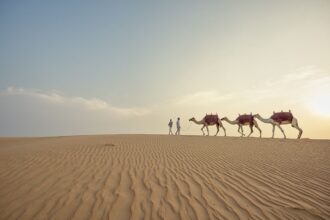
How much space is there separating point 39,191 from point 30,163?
3638 mm

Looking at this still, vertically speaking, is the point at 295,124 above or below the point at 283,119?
below

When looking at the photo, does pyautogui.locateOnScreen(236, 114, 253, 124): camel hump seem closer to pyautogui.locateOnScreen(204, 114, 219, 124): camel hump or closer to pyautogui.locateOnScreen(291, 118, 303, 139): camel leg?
pyautogui.locateOnScreen(204, 114, 219, 124): camel hump

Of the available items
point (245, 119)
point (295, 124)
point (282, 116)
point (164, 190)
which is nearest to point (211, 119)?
point (245, 119)

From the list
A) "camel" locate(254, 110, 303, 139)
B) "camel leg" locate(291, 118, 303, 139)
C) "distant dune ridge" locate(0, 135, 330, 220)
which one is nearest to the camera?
"distant dune ridge" locate(0, 135, 330, 220)

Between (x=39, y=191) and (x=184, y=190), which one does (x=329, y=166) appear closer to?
(x=184, y=190)

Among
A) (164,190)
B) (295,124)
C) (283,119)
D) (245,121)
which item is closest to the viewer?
(164,190)

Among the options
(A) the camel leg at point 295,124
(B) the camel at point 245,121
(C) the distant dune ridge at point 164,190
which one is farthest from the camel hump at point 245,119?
(C) the distant dune ridge at point 164,190

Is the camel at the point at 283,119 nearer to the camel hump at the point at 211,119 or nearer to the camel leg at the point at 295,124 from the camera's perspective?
the camel leg at the point at 295,124

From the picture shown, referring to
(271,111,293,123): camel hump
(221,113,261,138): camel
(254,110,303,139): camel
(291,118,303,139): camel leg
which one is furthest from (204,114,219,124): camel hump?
(291,118,303,139): camel leg

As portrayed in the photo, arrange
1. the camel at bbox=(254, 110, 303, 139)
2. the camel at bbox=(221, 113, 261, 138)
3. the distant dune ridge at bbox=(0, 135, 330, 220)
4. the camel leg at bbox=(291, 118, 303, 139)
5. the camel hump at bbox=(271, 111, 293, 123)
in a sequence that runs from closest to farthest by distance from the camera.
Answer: the distant dune ridge at bbox=(0, 135, 330, 220) < the camel leg at bbox=(291, 118, 303, 139) < the camel at bbox=(254, 110, 303, 139) < the camel hump at bbox=(271, 111, 293, 123) < the camel at bbox=(221, 113, 261, 138)

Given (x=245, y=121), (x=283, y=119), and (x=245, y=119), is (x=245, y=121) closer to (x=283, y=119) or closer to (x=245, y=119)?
(x=245, y=119)

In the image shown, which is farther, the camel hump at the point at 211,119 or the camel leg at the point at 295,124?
the camel hump at the point at 211,119

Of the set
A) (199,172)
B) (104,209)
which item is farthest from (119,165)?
(104,209)

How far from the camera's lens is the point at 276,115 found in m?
21.9
